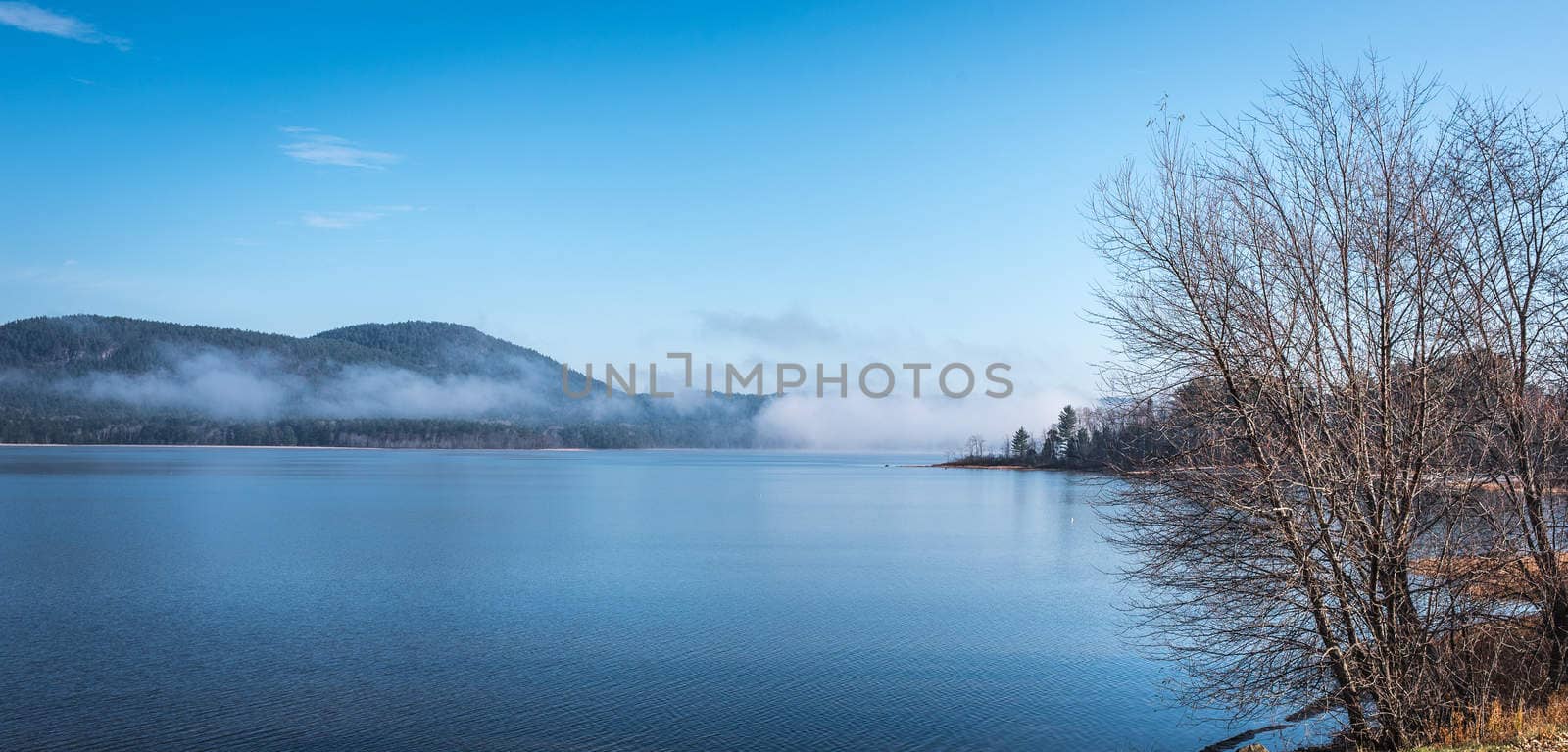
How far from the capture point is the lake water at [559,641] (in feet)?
55.7

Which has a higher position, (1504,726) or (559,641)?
(1504,726)

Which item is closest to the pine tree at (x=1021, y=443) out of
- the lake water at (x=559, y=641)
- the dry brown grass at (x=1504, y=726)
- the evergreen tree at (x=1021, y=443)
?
the evergreen tree at (x=1021, y=443)

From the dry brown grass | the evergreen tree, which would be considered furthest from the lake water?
the evergreen tree

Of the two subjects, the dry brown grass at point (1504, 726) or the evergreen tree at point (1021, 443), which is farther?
the evergreen tree at point (1021, 443)

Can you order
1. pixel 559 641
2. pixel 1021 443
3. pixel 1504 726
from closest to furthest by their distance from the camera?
pixel 1504 726 → pixel 559 641 → pixel 1021 443

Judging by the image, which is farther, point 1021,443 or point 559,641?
point 1021,443

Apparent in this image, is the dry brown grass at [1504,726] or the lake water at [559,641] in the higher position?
the dry brown grass at [1504,726]

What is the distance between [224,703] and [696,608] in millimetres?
12697

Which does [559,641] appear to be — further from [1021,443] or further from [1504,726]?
[1021,443]

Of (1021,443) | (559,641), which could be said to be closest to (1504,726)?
(559,641)

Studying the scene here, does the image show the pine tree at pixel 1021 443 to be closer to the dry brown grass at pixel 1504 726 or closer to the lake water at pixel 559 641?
the lake water at pixel 559 641

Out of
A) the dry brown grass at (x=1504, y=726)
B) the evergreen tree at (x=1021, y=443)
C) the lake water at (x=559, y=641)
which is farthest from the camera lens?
the evergreen tree at (x=1021, y=443)

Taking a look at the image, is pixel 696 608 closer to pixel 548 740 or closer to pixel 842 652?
pixel 842 652

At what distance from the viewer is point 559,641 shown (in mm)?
23312
